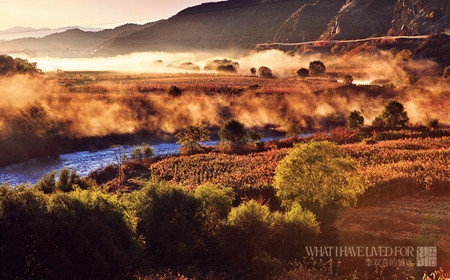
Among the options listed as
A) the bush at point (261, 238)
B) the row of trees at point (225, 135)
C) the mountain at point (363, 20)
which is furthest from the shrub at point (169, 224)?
the mountain at point (363, 20)

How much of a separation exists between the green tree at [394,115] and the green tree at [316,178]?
24.5 metres

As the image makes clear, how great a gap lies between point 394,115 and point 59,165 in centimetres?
3480

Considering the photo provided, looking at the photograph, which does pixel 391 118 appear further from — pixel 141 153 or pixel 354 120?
pixel 141 153

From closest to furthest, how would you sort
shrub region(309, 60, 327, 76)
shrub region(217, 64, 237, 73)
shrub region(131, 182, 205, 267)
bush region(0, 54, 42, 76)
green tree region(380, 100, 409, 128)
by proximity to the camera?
shrub region(131, 182, 205, 267) < green tree region(380, 100, 409, 128) < bush region(0, 54, 42, 76) < shrub region(309, 60, 327, 76) < shrub region(217, 64, 237, 73)

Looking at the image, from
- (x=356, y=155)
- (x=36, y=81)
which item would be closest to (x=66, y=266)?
(x=356, y=155)

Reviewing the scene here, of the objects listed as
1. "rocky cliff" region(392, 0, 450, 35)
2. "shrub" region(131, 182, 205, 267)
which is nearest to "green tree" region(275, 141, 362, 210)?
"shrub" region(131, 182, 205, 267)

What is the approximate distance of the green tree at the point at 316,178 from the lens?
47.7 feet

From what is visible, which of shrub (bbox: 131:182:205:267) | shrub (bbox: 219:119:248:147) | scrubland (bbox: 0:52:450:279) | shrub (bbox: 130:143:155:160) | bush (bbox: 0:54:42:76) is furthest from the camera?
bush (bbox: 0:54:42:76)

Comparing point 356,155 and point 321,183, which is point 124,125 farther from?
point 321,183

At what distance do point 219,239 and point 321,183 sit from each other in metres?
6.25

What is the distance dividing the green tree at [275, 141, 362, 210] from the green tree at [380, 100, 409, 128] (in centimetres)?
2447

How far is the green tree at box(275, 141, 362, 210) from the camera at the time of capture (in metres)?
14.5

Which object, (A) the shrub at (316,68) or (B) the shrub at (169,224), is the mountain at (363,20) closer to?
(A) the shrub at (316,68)

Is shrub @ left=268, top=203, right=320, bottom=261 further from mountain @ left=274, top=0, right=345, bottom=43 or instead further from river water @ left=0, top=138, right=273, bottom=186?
mountain @ left=274, top=0, right=345, bottom=43
